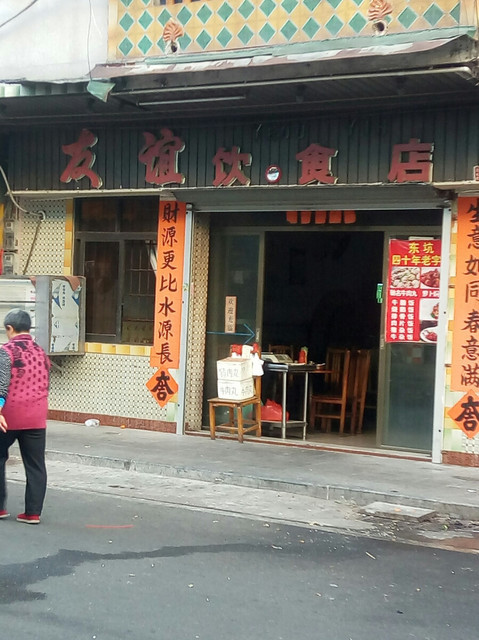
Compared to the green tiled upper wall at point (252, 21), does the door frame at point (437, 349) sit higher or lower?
lower

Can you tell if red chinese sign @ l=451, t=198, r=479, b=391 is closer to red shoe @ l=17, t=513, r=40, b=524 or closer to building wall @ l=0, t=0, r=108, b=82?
building wall @ l=0, t=0, r=108, b=82

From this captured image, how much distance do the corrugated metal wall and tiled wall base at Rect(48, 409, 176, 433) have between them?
308 centimetres

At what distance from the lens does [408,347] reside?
11.3m

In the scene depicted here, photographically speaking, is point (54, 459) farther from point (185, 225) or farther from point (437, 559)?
point (437, 559)

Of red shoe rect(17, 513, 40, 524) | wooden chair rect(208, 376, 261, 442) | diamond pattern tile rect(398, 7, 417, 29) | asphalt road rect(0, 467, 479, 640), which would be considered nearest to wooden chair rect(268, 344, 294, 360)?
wooden chair rect(208, 376, 261, 442)

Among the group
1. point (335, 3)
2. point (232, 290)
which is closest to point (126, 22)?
point (335, 3)

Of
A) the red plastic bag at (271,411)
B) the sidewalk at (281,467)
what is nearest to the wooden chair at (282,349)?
the red plastic bag at (271,411)

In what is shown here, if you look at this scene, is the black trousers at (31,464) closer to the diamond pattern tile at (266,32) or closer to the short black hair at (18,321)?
the short black hair at (18,321)

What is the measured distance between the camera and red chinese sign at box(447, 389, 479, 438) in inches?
417

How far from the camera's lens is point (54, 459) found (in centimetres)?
1103

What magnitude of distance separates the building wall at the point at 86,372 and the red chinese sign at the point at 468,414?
3.73 m

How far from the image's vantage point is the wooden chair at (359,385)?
13.1 m

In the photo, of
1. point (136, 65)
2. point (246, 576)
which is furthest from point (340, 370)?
point (246, 576)

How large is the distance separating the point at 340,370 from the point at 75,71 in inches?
210
